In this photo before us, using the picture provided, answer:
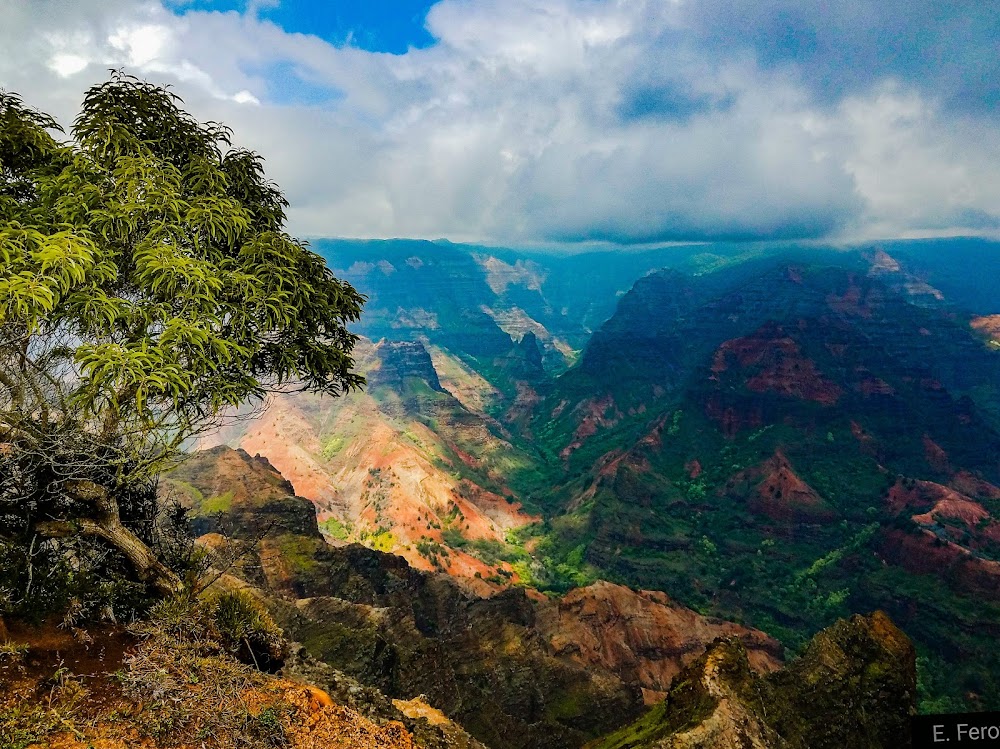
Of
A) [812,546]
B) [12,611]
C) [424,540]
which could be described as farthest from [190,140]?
[812,546]

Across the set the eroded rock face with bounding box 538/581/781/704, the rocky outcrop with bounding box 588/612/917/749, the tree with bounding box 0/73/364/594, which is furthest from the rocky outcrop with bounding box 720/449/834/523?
the tree with bounding box 0/73/364/594

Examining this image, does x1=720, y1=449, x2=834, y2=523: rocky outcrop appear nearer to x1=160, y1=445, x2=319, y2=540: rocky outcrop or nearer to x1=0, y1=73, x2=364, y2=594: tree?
x1=160, y1=445, x2=319, y2=540: rocky outcrop

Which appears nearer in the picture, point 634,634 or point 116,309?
point 116,309

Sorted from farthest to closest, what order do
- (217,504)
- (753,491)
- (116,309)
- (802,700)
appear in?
(753,491) → (217,504) → (802,700) → (116,309)

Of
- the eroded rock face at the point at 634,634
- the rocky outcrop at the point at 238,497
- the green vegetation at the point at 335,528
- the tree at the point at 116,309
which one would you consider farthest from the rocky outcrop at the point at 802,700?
the green vegetation at the point at 335,528

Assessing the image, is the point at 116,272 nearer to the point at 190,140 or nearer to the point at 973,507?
the point at 190,140

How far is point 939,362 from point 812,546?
434ft

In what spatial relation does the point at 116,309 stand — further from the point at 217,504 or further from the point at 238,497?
the point at 217,504

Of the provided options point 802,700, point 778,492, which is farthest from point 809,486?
point 802,700

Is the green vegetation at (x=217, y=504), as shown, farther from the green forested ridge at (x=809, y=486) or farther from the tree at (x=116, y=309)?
the green forested ridge at (x=809, y=486)

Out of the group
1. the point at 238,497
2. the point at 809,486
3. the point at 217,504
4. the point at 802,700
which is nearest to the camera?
the point at 802,700

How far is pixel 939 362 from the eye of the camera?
172 metres

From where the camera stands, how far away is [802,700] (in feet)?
62.8

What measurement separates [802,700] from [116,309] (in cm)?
2597
